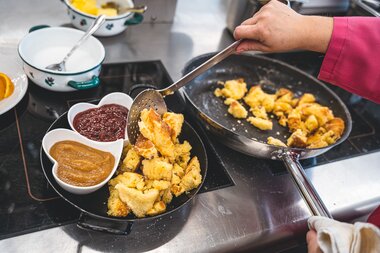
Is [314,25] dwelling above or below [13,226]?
above

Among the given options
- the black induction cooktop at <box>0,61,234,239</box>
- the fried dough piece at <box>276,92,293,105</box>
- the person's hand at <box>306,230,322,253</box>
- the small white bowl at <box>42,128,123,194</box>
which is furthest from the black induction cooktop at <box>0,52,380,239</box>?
the person's hand at <box>306,230,322,253</box>

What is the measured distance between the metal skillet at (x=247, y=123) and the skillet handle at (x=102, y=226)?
1.31 feet

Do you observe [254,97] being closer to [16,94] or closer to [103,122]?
[103,122]

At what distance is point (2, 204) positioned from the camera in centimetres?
82

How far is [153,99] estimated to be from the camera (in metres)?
1.02

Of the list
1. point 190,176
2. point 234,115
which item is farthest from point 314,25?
point 190,176

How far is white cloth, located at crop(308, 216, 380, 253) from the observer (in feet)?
2.20

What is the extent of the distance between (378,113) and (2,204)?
1.47 m

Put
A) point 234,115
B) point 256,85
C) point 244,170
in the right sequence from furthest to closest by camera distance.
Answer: point 256,85, point 234,115, point 244,170

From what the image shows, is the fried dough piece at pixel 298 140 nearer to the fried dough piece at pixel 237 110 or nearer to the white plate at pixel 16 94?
the fried dough piece at pixel 237 110

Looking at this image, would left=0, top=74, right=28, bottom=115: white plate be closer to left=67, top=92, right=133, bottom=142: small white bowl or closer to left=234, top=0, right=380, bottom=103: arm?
left=67, top=92, right=133, bottom=142: small white bowl

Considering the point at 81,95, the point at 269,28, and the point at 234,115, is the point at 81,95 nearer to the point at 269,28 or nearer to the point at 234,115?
the point at 234,115

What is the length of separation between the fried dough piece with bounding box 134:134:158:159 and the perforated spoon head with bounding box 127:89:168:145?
0.05m

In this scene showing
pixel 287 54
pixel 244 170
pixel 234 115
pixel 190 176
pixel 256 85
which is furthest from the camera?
pixel 287 54
